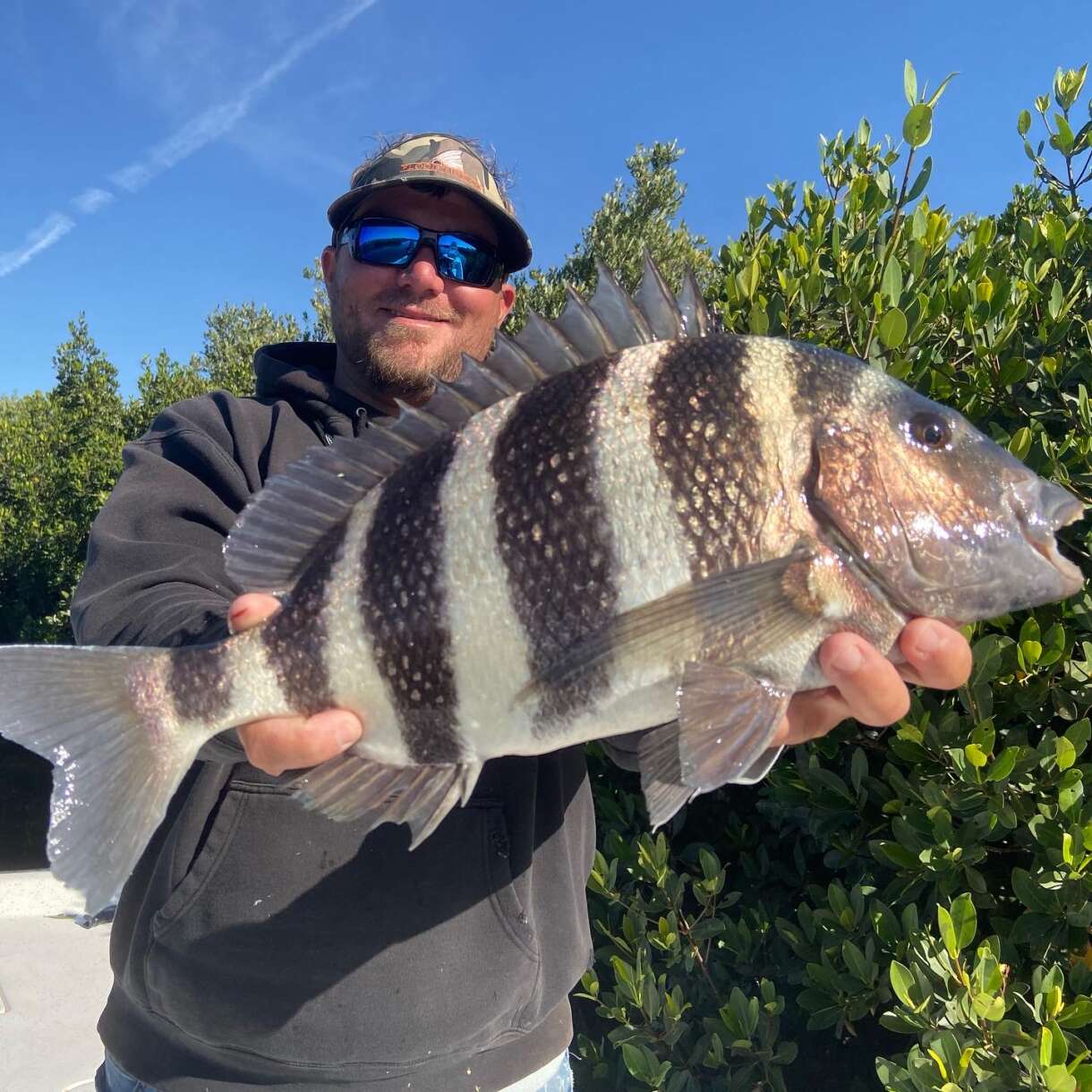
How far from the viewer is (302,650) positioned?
4.64ft

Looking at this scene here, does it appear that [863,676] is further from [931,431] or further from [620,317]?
[620,317]

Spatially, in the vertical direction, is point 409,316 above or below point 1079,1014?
above

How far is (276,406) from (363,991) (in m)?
1.43

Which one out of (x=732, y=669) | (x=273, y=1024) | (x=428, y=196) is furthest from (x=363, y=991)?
(x=428, y=196)

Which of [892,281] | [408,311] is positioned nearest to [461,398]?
[408,311]

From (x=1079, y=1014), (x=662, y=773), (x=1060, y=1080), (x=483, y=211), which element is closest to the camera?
(x=662, y=773)

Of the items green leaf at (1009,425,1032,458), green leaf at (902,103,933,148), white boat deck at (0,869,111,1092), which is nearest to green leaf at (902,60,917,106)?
green leaf at (902,103,933,148)

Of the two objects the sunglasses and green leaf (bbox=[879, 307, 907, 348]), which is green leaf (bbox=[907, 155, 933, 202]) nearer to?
green leaf (bbox=[879, 307, 907, 348])

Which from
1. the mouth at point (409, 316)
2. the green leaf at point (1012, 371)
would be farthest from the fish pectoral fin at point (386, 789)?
the green leaf at point (1012, 371)

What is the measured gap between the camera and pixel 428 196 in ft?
7.95

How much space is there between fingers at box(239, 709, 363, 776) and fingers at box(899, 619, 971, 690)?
3.20ft

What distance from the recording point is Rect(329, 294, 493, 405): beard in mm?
2279

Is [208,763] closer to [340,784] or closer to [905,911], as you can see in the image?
[340,784]

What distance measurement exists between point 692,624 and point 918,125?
1881mm
